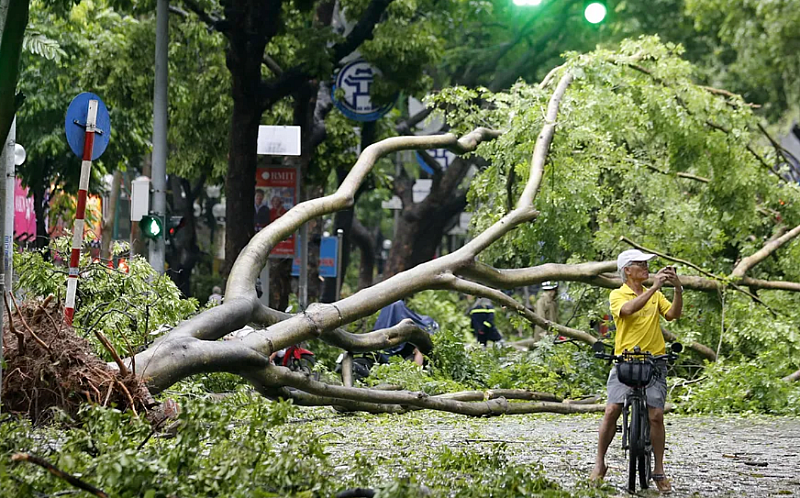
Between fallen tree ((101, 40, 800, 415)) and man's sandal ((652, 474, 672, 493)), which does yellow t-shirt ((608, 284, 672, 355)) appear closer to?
man's sandal ((652, 474, 672, 493))

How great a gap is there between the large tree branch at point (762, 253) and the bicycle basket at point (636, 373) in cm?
717

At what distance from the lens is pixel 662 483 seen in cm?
743

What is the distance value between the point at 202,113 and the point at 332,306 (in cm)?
1271

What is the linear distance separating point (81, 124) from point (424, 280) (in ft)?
11.9

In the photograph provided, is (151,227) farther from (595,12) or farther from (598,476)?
(598,476)

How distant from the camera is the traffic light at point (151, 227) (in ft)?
48.1

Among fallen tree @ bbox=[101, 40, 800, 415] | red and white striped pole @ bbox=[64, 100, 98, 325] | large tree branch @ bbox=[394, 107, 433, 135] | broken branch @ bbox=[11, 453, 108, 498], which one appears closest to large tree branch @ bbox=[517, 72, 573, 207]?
fallen tree @ bbox=[101, 40, 800, 415]

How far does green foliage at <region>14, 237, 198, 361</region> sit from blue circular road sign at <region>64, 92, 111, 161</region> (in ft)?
3.52

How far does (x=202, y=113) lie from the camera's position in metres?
22.8

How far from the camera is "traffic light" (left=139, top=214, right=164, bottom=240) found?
48.1 feet

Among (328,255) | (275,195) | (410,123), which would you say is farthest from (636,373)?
(328,255)

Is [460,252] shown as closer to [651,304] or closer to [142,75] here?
[651,304]

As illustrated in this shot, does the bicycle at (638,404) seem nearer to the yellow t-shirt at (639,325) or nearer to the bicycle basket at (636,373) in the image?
the bicycle basket at (636,373)

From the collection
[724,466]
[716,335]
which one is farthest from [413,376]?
[724,466]
